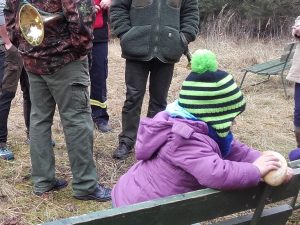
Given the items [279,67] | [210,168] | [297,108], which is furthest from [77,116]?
[279,67]

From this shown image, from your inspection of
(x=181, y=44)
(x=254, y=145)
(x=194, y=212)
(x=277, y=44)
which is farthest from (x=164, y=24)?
(x=277, y=44)

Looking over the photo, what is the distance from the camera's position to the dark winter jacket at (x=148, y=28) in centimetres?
391

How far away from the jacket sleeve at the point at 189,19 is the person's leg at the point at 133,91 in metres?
0.43

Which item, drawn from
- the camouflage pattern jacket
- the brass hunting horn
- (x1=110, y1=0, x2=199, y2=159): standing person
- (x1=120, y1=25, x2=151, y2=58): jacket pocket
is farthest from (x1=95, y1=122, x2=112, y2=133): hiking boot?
the brass hunting horn

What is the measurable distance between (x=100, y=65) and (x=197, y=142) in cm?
294

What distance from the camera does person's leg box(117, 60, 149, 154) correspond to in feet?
13.1

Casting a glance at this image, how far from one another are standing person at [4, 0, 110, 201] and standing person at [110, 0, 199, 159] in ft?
2.73

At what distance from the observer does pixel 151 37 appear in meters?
3.93

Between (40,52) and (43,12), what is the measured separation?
9.9 inches

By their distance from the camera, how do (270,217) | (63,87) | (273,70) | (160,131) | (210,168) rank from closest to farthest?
1. (210,168)
2. (160,131)
3. (270,217)
4. (63,87)
5. (273,70)

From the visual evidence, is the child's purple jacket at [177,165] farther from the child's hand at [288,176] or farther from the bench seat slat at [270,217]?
the bench seat slat at [270,217]

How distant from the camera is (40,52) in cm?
305

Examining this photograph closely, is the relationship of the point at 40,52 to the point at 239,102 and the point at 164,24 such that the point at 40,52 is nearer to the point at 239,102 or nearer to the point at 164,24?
the point at 164,24

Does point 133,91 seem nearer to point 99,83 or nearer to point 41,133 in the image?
point 99,83
